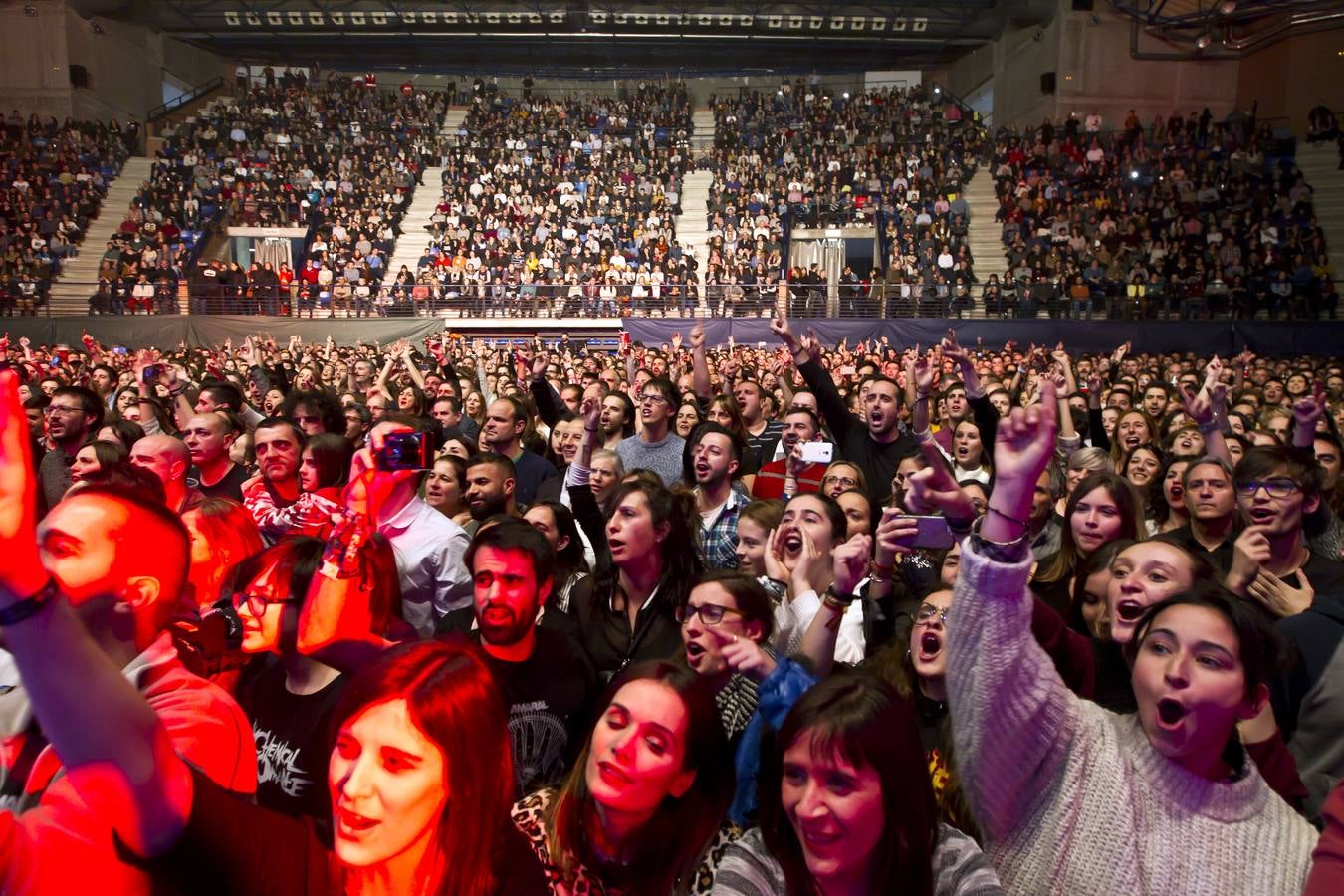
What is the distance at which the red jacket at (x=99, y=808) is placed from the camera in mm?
1249

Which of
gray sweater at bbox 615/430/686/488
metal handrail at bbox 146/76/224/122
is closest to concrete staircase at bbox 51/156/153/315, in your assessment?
metal handrail at bbox 146/76/224/122

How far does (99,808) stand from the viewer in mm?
1259

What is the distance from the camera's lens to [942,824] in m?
1.91

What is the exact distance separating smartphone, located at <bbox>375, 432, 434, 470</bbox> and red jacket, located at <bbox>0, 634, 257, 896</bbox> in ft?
3.02

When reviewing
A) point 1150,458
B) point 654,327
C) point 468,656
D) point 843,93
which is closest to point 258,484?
point 468,656

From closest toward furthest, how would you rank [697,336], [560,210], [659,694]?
[659,694] → [697,336] → [560,210]

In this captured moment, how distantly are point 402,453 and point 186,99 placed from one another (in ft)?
124

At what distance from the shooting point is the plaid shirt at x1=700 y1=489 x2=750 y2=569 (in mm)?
4500

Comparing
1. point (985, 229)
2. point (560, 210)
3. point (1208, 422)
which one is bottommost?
point (1208, 422)

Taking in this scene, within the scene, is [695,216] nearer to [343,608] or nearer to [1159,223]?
[1159,223]

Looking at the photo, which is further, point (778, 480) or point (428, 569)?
point (778, 480)

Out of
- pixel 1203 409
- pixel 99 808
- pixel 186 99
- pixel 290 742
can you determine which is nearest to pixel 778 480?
pixel 1203 409

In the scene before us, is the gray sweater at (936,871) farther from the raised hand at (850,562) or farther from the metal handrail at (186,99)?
the metal handrail at (186,99)

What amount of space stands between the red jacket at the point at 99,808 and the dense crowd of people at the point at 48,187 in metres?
24.2
